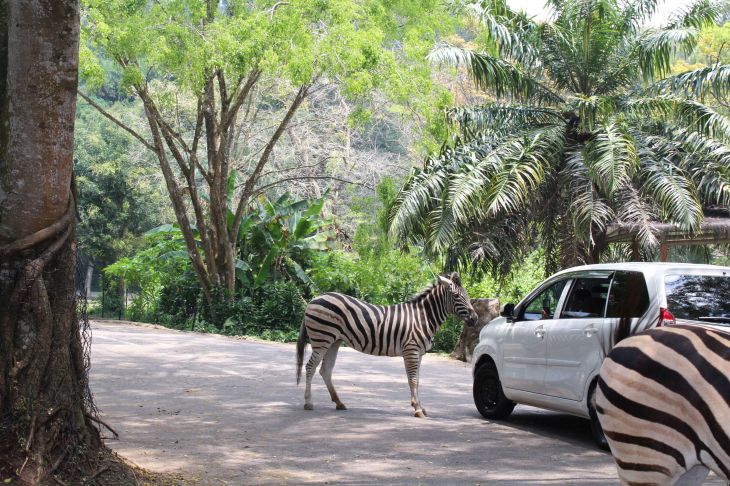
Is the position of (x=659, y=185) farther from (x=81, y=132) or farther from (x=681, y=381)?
(x=81, y=132)

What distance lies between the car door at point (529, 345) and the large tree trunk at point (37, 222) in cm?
554

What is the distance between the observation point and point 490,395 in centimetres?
1198

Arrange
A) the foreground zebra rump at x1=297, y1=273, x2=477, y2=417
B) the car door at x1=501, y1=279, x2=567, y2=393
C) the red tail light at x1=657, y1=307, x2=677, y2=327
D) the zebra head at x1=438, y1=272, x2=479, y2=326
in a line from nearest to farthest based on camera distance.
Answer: the red tail light at x1=657, y1=307, x2=677, y2=327 → the car door at x1=501, y1=279, x2=567, y2=393 → the foreground zebra rump at x1=297, y1=273, x2=477, y2=417 → the zebra head at x1=438, y1=272, x2=479, y2=326

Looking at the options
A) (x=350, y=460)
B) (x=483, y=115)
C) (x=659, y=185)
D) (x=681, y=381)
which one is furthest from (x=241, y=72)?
(x=681, y=381)

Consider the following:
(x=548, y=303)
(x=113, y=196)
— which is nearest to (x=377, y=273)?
(x=548, y=303)

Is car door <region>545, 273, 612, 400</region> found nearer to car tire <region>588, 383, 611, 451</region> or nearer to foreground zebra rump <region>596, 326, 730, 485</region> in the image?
car tire <region>588, 383, 611, 451</region>

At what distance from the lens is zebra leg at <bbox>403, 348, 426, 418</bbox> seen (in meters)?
11.8

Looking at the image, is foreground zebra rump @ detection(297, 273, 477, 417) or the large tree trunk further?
foreground zebra rump @ detection(297, 273, 477, 417)

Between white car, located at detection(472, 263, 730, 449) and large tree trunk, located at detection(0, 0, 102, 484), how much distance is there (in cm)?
527

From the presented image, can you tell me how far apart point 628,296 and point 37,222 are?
578cm

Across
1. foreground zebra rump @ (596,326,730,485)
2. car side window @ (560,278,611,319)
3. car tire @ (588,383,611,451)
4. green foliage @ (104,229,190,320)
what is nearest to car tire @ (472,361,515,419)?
car side window @ (560,278,611,319)

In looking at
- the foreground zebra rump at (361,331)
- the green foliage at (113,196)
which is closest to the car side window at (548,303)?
the foreground zebra rump at (361,331)

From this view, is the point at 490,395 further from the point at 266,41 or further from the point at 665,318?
the point at 266,41

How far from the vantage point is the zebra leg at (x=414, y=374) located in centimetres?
1180
